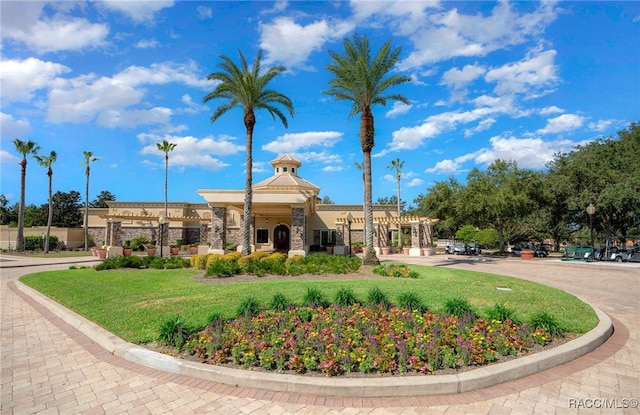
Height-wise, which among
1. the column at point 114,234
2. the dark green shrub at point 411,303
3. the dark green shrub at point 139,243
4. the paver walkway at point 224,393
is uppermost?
the column at point 114,234

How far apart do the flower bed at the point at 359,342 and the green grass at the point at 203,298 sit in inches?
51.1

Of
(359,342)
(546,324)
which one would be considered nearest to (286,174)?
(546,324)

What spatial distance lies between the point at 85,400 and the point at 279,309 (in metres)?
3.55

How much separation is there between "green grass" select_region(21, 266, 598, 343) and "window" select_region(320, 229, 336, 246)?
2508 cm

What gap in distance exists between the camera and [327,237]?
37719 millimetres

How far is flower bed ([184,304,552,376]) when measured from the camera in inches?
177

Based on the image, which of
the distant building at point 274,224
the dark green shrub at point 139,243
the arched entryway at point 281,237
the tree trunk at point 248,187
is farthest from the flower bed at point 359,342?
the dark green shrub at point 139,243

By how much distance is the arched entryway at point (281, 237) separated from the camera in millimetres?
34938

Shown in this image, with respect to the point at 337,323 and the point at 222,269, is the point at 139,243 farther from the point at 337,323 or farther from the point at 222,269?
the point at 337,323

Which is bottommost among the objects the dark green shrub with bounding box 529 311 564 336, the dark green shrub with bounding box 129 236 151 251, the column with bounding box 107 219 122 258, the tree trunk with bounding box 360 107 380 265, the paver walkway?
the paver walkway

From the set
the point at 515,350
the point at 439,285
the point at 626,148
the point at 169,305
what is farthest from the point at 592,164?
the point at 169,305

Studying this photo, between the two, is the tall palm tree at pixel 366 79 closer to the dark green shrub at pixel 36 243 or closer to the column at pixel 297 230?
the column at pixel 297 230

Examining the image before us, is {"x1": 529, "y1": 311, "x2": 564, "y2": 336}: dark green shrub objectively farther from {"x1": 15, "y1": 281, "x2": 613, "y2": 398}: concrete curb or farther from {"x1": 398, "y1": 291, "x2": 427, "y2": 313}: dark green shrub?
{"x1": 398, "y1": 291, "x2": 427, "y2": 313}: dark green shrub

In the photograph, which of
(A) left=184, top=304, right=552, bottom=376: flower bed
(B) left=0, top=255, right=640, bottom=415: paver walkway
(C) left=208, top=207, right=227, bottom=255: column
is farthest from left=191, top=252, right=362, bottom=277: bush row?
(B) left=0, top=255, right=640, bottom=415: paver walkway
